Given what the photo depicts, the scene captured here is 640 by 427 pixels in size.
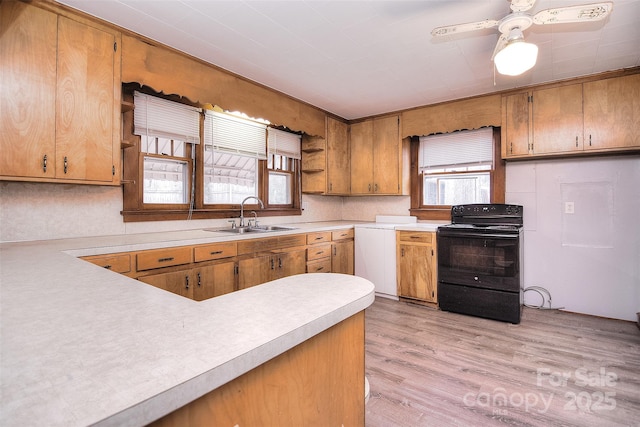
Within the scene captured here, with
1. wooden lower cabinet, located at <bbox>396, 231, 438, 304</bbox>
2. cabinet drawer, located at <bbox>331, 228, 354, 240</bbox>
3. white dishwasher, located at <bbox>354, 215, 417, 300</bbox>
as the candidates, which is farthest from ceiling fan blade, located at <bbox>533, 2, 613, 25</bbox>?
cabinet drawer, located at <bbox>331, 228, 354, 240</bbox>

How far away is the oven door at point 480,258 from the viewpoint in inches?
122

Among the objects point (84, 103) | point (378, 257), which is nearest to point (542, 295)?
point (378, 257)

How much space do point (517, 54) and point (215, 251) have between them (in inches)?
96.9

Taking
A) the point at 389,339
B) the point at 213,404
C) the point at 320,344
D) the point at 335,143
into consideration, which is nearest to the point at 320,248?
the point at 389,339

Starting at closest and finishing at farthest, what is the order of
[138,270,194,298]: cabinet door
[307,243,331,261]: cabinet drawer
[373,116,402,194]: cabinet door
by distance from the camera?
[138,270,194,298]: cabinet door, [307,243,331,261]: cabinet drawer, [373,116,402,194]: cabinet door

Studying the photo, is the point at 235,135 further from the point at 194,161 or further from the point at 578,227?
the point at 578,227

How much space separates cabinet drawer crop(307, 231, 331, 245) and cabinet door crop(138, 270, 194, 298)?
1391 mm

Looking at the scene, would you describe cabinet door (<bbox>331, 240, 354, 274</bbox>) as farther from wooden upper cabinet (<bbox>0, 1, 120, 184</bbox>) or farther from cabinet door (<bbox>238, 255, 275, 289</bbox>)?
wooden upper cabinet (<bbox>0, 1, 120, 184</bbox>)

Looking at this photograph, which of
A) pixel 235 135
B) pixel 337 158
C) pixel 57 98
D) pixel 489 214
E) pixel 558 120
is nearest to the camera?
pixel 57 98

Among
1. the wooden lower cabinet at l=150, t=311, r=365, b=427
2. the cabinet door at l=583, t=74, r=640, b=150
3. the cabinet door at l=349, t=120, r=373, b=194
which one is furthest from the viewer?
the cabinet door at l=349, t=120, r=373, b=194

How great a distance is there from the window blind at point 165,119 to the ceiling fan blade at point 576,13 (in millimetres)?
2742

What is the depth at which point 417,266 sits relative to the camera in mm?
3670

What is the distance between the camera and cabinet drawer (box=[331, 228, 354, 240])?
3854 mm

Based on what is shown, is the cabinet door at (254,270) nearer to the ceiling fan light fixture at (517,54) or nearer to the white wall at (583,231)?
the ceiling fan light fixture at (517,54)
